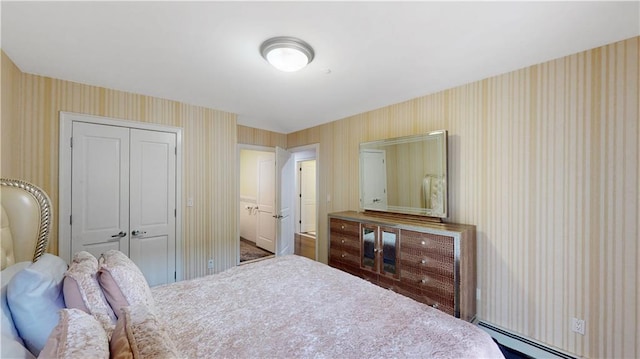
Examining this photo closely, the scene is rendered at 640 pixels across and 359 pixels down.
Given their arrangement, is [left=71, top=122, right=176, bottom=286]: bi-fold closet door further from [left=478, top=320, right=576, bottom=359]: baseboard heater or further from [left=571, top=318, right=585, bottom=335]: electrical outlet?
[left=571, top=318, right=585, bottom=335]: electrical outlet

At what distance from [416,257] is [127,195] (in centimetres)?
318

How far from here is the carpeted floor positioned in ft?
15.9

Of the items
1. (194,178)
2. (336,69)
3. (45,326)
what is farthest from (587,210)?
(194,178)

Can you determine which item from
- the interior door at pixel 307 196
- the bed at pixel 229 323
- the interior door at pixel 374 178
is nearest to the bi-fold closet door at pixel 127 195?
the bed at pixel 229 323

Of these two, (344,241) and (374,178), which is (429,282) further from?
(374,178)

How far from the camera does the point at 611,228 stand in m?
1.79

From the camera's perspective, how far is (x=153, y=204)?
119 inches

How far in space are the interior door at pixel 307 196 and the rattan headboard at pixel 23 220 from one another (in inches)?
180

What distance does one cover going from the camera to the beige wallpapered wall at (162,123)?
7.46 feet

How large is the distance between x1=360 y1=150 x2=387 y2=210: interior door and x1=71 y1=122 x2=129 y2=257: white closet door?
2835 millimetres

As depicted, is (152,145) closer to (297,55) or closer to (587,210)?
(297,55)

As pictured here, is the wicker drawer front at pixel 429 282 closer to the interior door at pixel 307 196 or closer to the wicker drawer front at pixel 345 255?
the wicker drawer front at pixel 345 255

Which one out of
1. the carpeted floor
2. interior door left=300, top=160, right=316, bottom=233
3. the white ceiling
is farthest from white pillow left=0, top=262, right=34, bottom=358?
interior door left=300, top=160, right=316, bottom=233

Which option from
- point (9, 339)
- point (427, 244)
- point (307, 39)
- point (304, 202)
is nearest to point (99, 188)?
point (9, 339)
